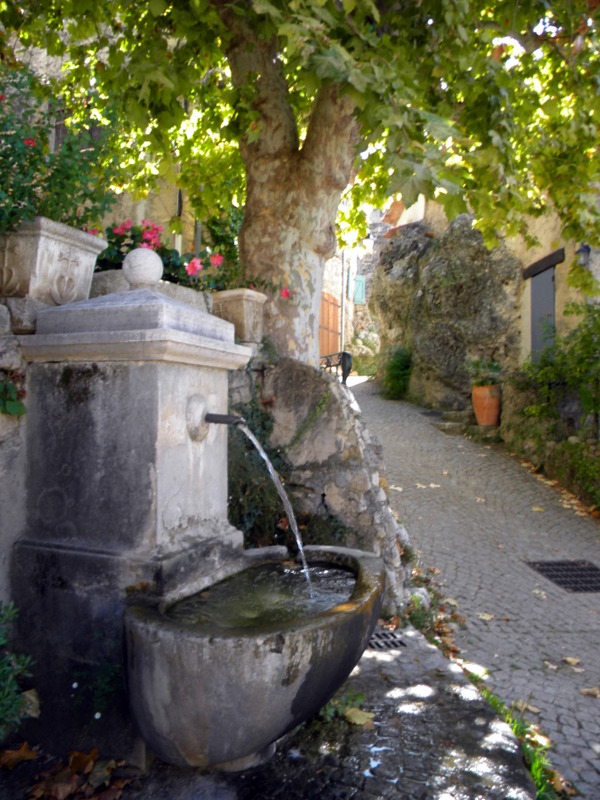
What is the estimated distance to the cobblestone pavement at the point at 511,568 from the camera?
343cm

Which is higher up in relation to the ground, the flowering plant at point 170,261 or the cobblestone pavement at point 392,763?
the flowering plant at point 170,261

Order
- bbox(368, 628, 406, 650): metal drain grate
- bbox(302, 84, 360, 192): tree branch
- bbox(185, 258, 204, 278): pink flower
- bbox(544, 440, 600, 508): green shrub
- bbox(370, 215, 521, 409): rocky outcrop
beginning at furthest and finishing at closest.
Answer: bbox(370, 215, 521, 409): rocky outcrop, bbox(544, 440, 600, 508): green shrub, bbox(302, 84, 360, 192): tree branch, bbox(185, 258, 204, 278): pink flower, bbox(368, 628, 406, 650): metal drain grate

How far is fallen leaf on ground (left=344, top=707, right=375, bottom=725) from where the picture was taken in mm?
2520

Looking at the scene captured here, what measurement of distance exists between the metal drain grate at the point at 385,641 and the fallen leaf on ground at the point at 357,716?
0.84 m

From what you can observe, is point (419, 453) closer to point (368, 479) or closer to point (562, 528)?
point (562, 528)

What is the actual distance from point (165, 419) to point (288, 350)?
2.83m

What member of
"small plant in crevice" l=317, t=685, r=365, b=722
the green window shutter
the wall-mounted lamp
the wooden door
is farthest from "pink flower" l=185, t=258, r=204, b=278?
the green window shutter

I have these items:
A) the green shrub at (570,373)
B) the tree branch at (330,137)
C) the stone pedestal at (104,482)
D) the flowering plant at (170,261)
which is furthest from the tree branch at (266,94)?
the green shrub at (570,373)

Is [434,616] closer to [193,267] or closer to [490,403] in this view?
[193,267]

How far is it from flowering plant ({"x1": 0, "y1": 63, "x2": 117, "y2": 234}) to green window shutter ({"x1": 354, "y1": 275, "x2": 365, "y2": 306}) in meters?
24.2

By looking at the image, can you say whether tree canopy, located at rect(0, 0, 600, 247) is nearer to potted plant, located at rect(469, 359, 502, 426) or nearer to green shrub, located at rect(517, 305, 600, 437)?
green shrub, located at rect(517, 305, 600, 437)

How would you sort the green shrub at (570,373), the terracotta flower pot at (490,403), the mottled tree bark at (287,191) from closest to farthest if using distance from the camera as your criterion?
the mottled tree bark at (287,191), the green shrub at (570,373), the terracotta flower pot at (490,403)

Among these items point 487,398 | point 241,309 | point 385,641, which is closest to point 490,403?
point 487,398

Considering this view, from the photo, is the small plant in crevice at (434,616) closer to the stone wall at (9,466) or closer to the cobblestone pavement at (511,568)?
the cobblestone pavement at (511,568)
